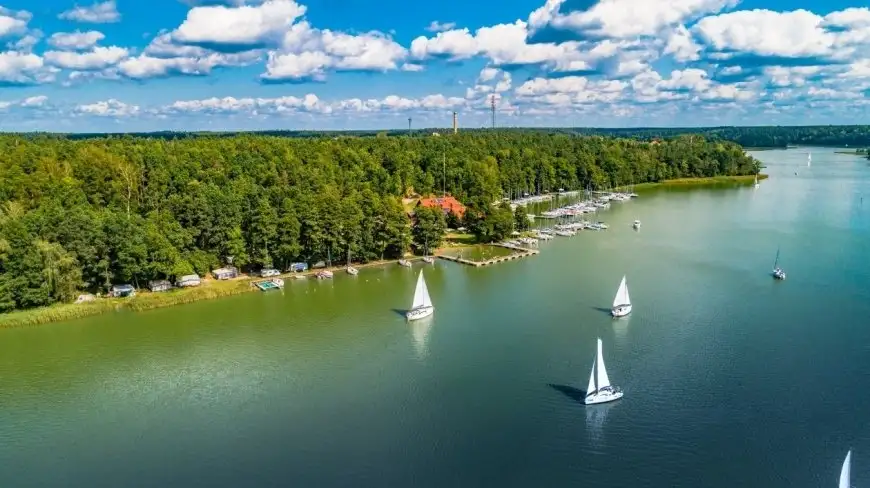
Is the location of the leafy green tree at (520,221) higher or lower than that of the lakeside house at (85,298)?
higher

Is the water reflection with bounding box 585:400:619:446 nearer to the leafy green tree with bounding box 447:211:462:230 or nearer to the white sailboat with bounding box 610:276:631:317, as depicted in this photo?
the white sailboat with bounding box 610:276:631:317

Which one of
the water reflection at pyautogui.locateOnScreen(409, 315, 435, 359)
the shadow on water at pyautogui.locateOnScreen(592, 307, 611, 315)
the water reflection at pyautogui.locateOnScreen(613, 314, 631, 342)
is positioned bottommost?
the water reflection at pyautogui.locateOnScreen(409, 315, 435, 359)

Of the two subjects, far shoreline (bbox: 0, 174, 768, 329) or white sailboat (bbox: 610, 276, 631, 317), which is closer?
white sailboat (bbox: 610, 276, 631, 317)

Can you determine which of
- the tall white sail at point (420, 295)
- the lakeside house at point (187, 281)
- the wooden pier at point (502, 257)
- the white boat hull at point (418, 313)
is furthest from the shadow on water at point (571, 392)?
the lakeside house at point (187, 281)

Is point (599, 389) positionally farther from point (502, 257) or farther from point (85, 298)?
point (85, 298)

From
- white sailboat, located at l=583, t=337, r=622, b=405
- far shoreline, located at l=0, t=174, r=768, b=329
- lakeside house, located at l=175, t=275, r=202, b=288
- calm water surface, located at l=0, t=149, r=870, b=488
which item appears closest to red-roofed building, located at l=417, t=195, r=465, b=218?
far shoreline, located at l=0, t=174, r=768, b=329

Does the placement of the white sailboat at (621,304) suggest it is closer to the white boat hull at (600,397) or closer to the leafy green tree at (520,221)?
the white boat hull at (600,397)

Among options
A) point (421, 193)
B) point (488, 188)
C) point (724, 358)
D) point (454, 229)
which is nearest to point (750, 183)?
point (488, 188)
